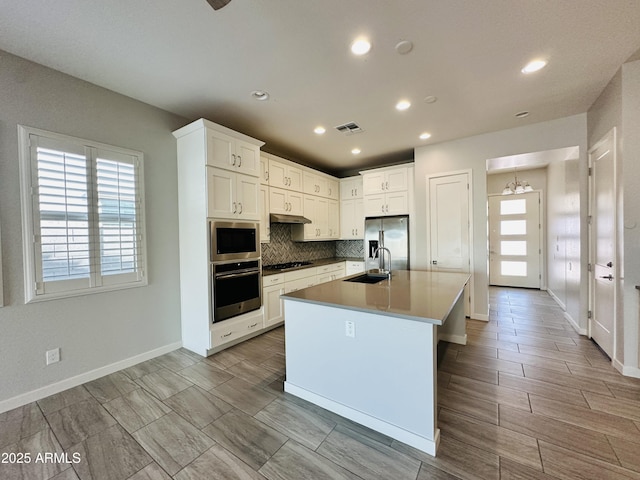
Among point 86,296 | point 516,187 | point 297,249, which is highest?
point 516,187

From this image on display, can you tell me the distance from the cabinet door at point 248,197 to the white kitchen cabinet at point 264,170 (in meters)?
0.45

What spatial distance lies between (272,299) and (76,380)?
2124 millimetres

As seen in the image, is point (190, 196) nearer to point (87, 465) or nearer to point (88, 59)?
point (88, 59)

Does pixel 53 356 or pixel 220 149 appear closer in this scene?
pixel 53 356

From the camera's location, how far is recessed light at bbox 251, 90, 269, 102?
105 inches

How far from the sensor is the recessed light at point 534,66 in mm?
2264

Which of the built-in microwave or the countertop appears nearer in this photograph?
the countertop

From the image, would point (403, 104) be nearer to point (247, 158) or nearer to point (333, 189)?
point (247, 158)

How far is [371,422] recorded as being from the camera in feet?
5.93

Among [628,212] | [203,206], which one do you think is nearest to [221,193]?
[203,206]

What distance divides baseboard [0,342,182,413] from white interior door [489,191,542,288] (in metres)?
7.30

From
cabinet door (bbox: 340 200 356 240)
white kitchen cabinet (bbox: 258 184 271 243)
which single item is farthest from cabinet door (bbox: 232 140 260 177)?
cabinet door (bbox: 340 200 356 240)

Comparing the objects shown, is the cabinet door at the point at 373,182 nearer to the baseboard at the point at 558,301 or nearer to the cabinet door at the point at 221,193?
the cabinet door at the point at 221,193

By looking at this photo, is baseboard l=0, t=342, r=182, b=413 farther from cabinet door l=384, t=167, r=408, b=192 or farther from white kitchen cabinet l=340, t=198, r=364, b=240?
cabinet door l=384, t=167, r=408, b=192
